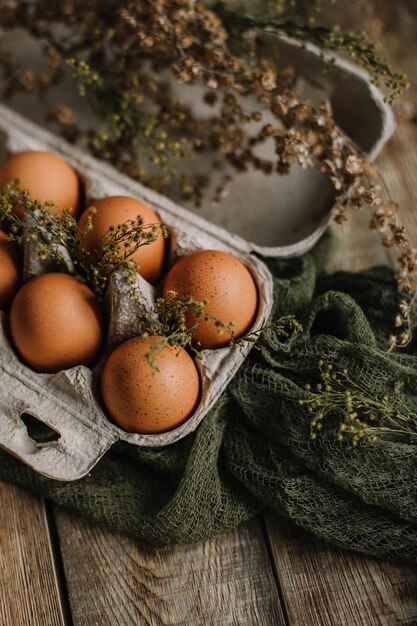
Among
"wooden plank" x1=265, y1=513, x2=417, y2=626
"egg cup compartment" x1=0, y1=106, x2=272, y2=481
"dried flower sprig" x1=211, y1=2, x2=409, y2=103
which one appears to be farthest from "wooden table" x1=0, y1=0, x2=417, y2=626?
"dried flower sprig" x1=211, y1=2, x2=409, y2=103

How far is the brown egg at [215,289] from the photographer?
0.81m

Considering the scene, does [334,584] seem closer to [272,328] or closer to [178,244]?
[272,328]

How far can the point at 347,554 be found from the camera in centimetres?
89

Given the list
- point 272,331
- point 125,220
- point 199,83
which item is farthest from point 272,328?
point 199,83

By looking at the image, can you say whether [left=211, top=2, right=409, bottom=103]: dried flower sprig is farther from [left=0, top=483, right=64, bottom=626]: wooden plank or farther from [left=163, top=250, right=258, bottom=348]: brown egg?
[left=0, top=483, right=64, bottom=626]: wooden plank

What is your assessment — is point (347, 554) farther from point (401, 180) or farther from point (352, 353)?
point (401, 180)

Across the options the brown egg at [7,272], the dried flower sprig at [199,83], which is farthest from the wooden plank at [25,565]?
the dried flower sprig at [199,83]

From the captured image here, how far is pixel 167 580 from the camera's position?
0.88 m

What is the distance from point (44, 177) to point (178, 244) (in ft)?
0.70

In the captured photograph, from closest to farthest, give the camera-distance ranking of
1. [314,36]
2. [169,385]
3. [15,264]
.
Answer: [169,385] < [15,264] < [314,36]

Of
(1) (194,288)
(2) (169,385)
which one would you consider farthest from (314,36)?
(2) (169,385)

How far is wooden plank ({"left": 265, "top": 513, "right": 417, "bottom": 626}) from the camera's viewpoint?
85 centimetres

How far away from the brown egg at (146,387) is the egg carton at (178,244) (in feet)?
0.05

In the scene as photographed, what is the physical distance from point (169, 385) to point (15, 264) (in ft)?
0.95
